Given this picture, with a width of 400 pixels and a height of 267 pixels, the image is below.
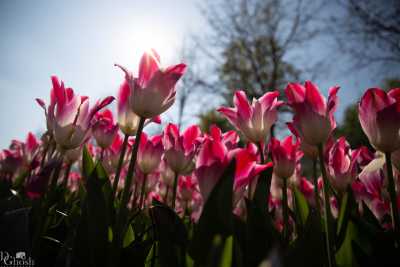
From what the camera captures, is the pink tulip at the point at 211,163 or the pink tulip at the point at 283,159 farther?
the pink tulip at the point at 283,159

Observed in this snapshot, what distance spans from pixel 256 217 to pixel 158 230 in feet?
0.71

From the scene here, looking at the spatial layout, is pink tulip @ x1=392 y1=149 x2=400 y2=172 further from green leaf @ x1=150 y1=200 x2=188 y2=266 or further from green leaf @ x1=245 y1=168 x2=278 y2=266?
green leaf @ x1=150 y1=200 x2=188 y2=266

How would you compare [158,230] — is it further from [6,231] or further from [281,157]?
[281,157]

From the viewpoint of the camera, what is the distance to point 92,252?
0.56m

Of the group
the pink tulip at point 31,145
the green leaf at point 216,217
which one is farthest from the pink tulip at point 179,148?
the pink tulip at point 31,145

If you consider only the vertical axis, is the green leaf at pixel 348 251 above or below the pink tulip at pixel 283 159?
below

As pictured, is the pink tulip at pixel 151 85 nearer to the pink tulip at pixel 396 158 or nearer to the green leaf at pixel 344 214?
the green leaf at pixel 344 214

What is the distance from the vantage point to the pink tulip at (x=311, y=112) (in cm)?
66

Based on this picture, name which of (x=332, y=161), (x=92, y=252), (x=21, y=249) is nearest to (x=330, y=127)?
(x=332, y=161)

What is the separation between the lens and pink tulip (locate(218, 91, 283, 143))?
2.87ft

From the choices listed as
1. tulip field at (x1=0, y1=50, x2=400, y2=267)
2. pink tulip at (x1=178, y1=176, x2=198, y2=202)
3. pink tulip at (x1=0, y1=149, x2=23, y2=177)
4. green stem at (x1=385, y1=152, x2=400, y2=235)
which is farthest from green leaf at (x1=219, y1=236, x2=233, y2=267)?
pink tulip at (x1=0, y1=149, x2=23, y2=177)

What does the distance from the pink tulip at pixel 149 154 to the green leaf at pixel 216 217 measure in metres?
0.57

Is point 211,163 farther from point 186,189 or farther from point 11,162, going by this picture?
point 11,162

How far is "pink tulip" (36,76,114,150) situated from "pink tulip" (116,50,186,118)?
0.59ft
